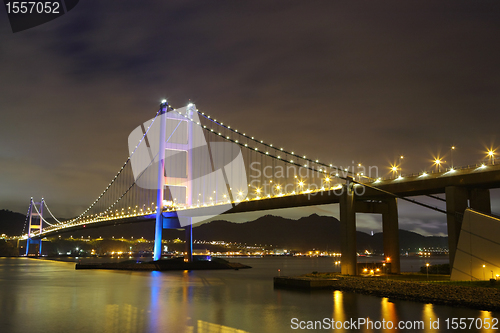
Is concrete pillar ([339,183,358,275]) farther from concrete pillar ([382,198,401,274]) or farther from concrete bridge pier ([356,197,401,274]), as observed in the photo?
concrete pillar ([382,198,401,274])

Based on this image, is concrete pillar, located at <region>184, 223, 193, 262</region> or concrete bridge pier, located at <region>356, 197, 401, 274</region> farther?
concrete pillar, located at <region>184, 223, 193, 262</region>

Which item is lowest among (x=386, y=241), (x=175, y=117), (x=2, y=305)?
(x=2, y=305)

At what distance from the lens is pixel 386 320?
17.3 meters

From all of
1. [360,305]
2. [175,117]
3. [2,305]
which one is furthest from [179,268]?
[360,305]

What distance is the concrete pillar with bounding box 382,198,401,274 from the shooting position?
116 ft

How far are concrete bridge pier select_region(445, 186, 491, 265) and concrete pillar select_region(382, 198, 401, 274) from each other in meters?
8.81

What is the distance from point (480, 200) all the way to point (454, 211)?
247cm

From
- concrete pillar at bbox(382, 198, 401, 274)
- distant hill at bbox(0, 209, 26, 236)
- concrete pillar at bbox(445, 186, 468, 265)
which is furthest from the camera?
distant hill at bbox(0, 209, 26, 236)

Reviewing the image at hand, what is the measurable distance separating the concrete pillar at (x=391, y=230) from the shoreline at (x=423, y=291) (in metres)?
7.91

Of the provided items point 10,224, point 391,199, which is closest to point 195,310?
point 391,199

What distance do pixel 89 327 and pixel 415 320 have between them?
11775 millimetres

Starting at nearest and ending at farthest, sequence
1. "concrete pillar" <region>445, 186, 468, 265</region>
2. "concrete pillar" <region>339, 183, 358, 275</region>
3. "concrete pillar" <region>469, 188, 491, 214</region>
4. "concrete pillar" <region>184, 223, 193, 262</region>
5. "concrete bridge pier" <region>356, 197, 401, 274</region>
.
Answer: "concrete pillar" <region>445, 186, 468, 265</region>, "concrete pillar" <region>469, 188, 491, 214</region>, "concrete pillar" <region>339, 183, 358, 275</region>, "concrete bridge pier" <region>356, 197, 401, 274</region>, "concrete pillar" <region>184, 223, 193, 262</region>

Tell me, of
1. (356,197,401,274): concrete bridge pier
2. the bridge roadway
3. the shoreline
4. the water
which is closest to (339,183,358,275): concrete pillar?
the bridge roadway

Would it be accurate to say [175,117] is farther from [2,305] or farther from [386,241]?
[2,305]
